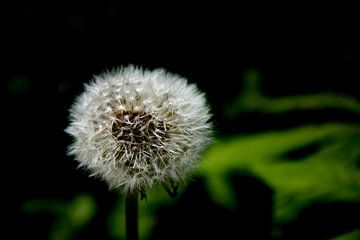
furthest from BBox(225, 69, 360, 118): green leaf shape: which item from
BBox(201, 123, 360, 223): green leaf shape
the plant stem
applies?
the plant stem

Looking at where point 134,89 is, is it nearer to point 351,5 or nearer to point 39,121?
point 39,121

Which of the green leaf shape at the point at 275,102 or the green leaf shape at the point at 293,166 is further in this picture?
the green leaf shape at the point at 275,102

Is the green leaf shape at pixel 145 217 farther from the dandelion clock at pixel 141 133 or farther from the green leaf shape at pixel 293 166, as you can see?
the dandelion clock at pixel 141 133

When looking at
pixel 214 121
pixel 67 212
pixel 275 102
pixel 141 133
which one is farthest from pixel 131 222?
pixel 275 102

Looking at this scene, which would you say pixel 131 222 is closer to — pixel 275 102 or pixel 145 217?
pixel 145 217

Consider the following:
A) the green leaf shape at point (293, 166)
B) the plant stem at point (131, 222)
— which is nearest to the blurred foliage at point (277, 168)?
the green leaf shape at point (293, 166)

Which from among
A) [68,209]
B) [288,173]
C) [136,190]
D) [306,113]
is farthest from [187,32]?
[136,190]

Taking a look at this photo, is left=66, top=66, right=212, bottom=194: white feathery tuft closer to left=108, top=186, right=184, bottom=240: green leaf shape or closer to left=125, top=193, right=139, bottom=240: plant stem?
left=125, top=193, right=139, bottom=240: plant stem

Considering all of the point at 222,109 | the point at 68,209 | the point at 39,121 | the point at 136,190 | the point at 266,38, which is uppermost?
the point at 266,38
